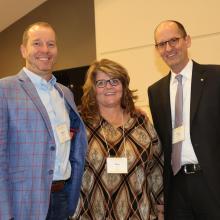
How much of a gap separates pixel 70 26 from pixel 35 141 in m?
3.99

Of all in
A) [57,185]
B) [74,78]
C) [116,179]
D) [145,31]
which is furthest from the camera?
[74,78]

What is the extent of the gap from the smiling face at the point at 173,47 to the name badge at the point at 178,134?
397 mm

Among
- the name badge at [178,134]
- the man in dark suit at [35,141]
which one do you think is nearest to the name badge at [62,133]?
the man in dark suit at [35,141]

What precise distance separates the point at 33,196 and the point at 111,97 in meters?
0.81

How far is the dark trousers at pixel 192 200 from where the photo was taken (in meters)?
2.28

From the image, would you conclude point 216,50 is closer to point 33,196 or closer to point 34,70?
point 34,70

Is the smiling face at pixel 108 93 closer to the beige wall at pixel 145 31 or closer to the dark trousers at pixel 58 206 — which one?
the dark trousers at pixel 58 206

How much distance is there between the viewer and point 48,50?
86.0 inches

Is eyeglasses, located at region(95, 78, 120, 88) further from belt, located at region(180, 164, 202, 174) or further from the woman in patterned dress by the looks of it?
belt, located at region(180, 164, 202, 174)

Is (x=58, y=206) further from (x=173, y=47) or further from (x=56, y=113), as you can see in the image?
(x=173, y=47)

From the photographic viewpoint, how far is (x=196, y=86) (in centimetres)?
238

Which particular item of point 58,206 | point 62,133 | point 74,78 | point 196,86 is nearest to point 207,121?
point 196,86

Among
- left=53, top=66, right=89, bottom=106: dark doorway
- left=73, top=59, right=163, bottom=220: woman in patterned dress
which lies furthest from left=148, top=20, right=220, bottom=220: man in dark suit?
left=53, top=66, right=89, bottom=106: dark doorway


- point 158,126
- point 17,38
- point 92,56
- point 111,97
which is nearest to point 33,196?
point 111,97
